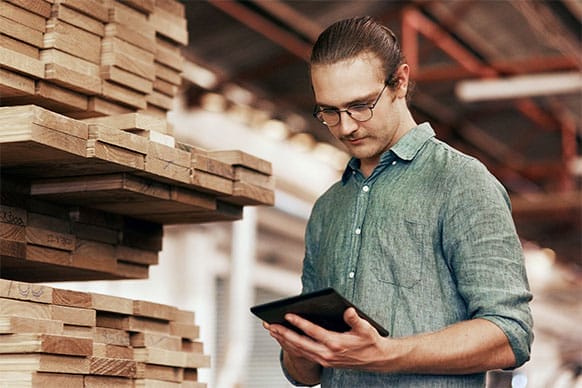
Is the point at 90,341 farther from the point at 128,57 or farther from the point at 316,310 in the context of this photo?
the point at 128,57

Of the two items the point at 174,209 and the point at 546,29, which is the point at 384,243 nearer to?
the point at 174,209

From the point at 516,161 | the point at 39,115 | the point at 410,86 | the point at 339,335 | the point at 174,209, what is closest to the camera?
the point at 339,335

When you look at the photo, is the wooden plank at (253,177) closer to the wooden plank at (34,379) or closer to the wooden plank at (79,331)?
the wooden plank at (79,331)

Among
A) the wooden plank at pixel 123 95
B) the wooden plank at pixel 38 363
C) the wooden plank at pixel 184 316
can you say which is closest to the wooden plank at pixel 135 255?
the wooden plank at pixel 184 316

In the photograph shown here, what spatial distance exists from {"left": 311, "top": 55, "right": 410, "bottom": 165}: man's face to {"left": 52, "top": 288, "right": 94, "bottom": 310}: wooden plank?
81 cm

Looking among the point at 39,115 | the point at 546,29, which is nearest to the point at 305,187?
the point at 546,29

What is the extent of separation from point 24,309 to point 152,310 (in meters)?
0.54

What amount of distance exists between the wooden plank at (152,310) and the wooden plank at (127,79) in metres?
0.64

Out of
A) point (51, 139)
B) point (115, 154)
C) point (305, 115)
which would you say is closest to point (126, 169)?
point (115, 154)

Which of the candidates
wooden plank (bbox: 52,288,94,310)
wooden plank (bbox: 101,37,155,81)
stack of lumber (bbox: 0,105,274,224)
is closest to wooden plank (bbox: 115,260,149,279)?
stack of lumber (bbox: 0,105,274,224)

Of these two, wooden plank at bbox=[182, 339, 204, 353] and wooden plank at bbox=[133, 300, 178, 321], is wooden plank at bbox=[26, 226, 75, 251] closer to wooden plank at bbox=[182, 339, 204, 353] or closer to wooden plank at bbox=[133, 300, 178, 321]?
wooden plank at bbox=[133, 300, 178, 321]

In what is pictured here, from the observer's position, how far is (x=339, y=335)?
2.42 meters

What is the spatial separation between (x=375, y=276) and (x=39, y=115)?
87 cm

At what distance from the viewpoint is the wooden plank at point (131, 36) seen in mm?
3301
